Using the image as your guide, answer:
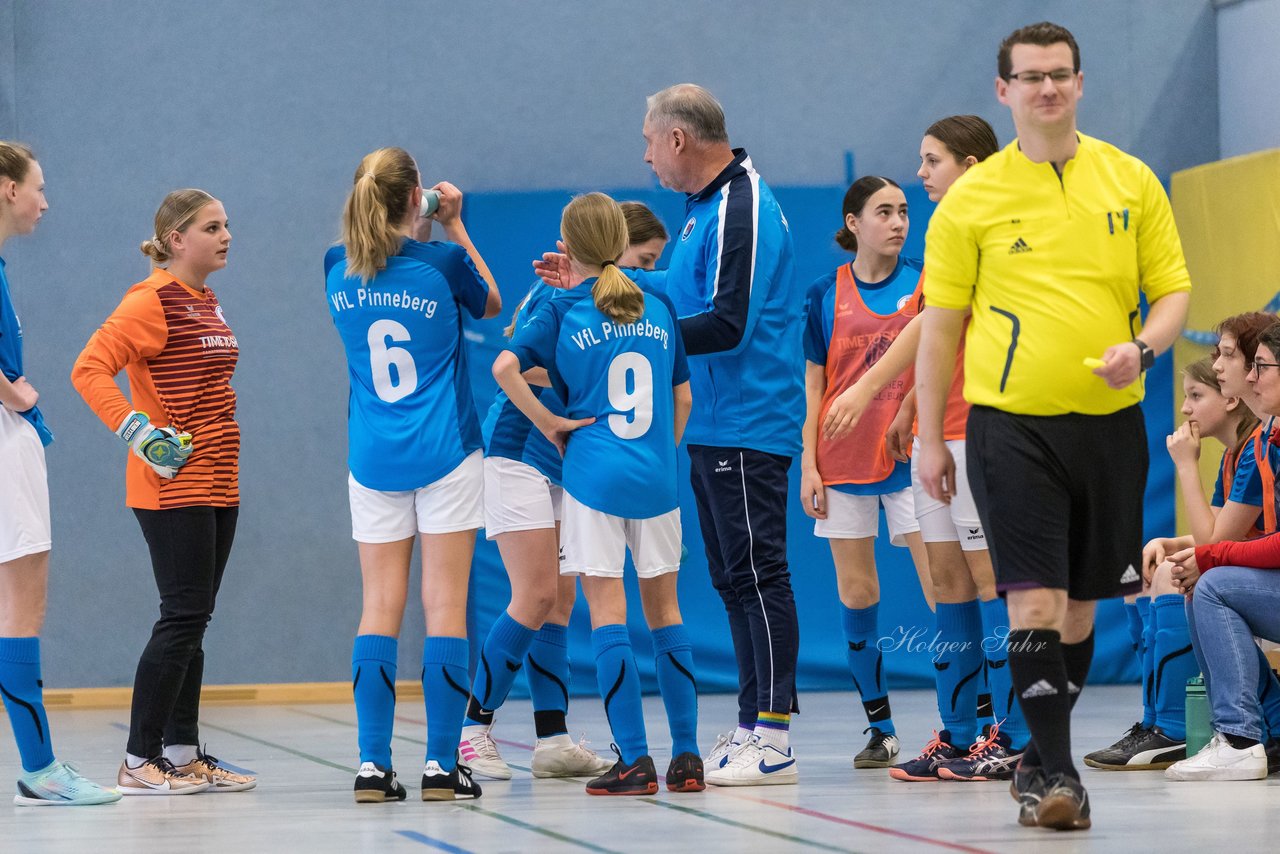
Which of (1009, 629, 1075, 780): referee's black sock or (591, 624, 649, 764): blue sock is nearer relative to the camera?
(1009, 629, 1075, 780): referee's black sock

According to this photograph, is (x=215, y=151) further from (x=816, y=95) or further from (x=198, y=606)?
(x=198, y=606)


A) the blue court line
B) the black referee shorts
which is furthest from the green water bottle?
the blue court line

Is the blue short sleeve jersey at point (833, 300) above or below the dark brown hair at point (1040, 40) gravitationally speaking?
below

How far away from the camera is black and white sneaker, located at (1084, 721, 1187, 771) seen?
4500 millimetres

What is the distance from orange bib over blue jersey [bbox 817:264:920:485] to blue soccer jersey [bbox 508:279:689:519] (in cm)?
88

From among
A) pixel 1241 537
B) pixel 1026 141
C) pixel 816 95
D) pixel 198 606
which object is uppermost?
pixel 816 95

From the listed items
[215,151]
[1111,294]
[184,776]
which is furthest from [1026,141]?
[215,151]

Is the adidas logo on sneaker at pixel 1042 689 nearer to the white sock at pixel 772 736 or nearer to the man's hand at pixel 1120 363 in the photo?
the man's hand at pixel 1120 363

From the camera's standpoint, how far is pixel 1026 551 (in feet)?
10.6

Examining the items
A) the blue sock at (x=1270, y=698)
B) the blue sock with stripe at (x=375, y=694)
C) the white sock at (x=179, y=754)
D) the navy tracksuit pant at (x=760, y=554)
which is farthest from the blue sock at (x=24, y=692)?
the blue sock at (x=1270, y=698)

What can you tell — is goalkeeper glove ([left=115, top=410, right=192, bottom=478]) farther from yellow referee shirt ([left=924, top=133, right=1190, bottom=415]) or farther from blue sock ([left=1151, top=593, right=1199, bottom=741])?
blue sock ([left=1151, top=593, right=1199, bottom=741])

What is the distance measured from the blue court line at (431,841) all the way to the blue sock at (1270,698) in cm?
236

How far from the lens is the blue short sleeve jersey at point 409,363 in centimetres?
388

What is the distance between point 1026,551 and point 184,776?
240 centimetres
